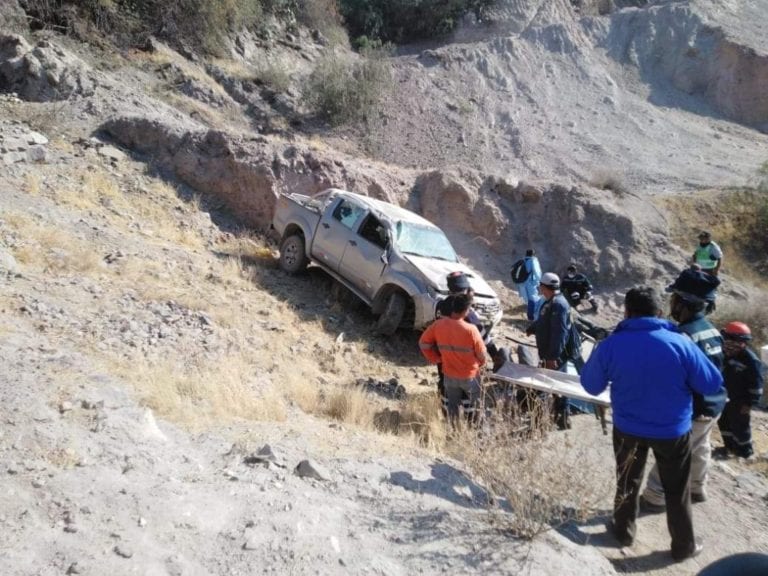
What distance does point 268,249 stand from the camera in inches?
479

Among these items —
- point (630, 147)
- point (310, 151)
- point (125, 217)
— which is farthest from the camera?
point (630, 147)

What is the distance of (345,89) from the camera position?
66.2 feet

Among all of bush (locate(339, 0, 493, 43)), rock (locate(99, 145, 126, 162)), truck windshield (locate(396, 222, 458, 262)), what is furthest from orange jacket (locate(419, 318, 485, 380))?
bush (locate(339, 0, 493, 43))

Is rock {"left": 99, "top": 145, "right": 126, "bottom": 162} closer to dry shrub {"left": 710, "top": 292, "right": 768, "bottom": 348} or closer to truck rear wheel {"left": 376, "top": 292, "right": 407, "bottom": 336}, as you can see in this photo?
truck rear wheel {"left": 376, "top": 292, "right": 407, "bottom": 336}

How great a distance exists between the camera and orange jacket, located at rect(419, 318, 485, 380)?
5.76m

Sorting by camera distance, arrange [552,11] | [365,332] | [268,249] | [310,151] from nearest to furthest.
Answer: [365,332], [268,249], [310,151], [552,11]

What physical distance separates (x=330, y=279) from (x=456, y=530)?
25.1 feet

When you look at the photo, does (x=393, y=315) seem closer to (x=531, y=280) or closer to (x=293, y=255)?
(x=293, y=255)

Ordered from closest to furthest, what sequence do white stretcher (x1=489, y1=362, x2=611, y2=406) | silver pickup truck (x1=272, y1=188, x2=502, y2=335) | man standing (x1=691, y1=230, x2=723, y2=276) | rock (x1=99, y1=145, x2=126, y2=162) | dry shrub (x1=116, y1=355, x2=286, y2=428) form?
dry shrub (x1=116, y1=355, x2=286, y2=428) → white stretcher (x1=489, y1=362, x2=611, y2=406) → silver pickup truck (x1=272, y1=188, x2=502, y2=335) → man standing (x1=691, y1=230, x2=723, y2=276) → rock (x1=99, y1=145, x2=126, y2=162)

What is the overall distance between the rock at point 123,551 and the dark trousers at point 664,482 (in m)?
2.94

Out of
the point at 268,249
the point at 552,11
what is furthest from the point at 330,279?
the point at 552,11

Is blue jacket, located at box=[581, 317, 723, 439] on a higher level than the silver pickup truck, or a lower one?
higher

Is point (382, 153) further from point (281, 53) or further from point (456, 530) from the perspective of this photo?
point (456, 530)

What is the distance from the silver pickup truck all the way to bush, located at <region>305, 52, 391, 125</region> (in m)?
9.57
